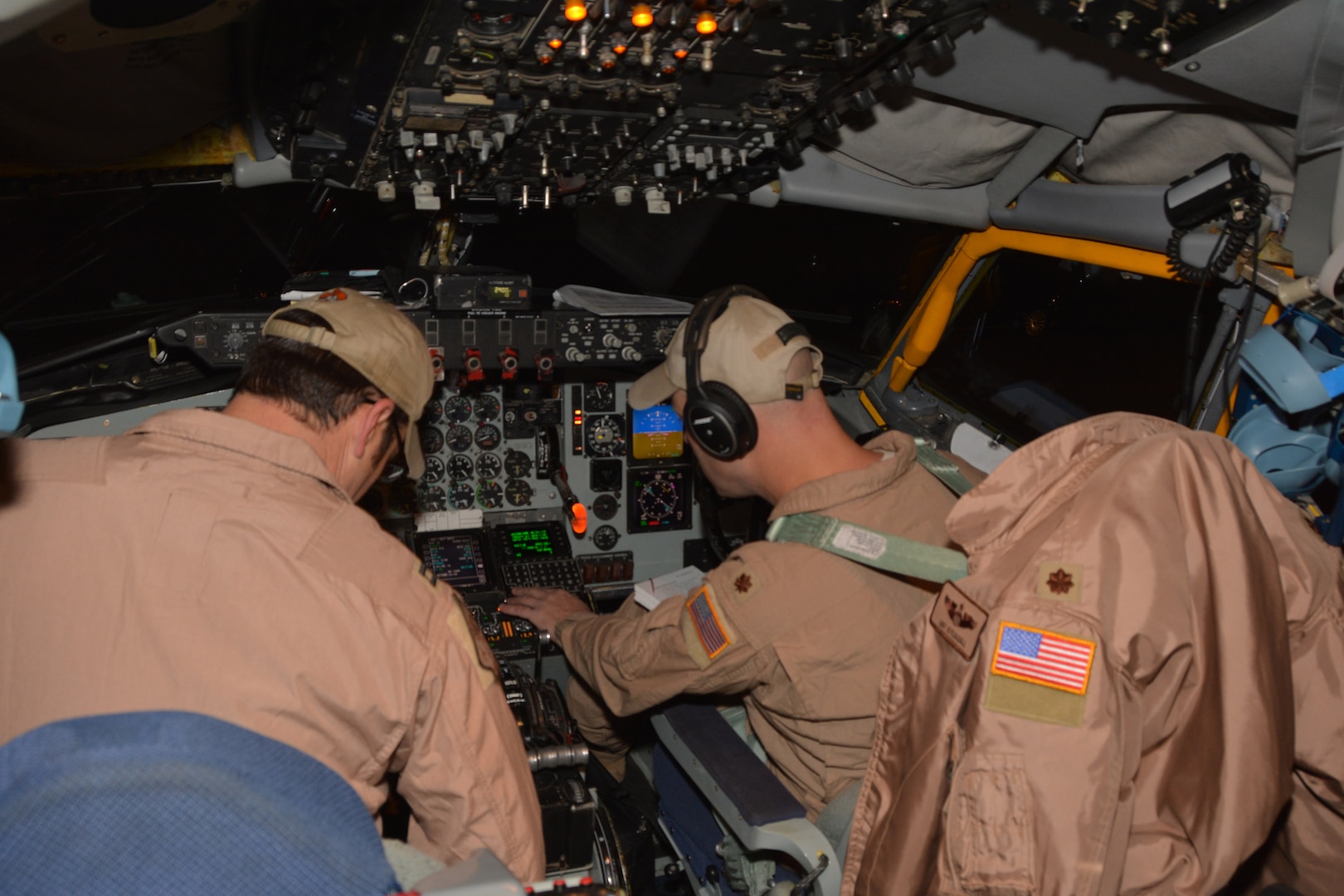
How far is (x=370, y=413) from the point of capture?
5.48 ft

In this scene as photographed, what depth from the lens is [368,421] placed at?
5.47ft

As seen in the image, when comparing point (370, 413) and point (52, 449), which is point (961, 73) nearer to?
point (370, 413)

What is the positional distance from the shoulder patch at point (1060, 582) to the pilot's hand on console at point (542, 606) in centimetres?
191

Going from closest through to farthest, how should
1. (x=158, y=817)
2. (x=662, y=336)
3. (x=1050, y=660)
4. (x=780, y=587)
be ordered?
(x=158, y=817)
(x=1050, y=660)
(x=780, y=587)
(x=662, y=336)

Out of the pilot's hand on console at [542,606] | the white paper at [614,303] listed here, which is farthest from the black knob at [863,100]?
the pilot's hand on console at [542,606]

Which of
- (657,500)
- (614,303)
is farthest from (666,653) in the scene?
(657,500)

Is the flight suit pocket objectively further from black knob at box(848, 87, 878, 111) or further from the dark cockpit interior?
black knob at box(848, 87, 878, 111)

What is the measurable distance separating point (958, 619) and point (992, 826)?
256 mm

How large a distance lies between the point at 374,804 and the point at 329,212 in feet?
6.38

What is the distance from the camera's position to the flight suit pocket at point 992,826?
46.6 inches

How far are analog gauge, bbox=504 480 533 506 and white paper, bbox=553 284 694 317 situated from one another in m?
0.70

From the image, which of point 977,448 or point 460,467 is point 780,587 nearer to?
point 977,448

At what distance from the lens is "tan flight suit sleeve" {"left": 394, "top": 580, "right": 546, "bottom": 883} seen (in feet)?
4.50

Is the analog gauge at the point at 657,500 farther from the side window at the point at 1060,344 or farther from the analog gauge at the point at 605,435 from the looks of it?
the side window at the point at 1060,344
